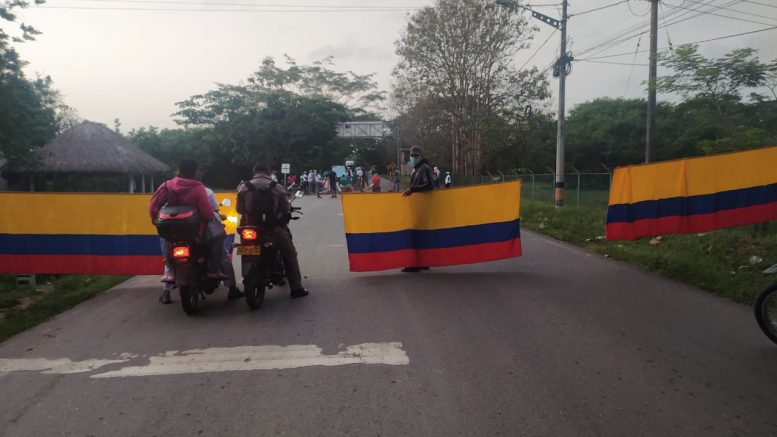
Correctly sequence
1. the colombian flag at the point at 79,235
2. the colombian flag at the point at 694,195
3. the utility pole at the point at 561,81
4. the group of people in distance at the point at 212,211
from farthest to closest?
the utility pole at the point at 561,81 < the colombian flag at the point at 694,195 < the colombian flag at the point at 79,235 < the group of people in distance at the point at 212,211

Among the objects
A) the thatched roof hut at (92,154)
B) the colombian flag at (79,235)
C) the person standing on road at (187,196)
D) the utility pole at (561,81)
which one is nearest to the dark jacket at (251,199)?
the person standing on road at (187,196)

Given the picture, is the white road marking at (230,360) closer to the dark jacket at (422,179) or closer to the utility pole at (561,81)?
the dark jacket at (422,179)

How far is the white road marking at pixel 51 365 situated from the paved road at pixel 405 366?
2 cm

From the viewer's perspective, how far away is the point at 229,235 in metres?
7.92

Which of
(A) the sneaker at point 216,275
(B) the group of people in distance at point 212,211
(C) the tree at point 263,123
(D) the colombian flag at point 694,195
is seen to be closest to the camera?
(B) the group of people in distance at point 212,211

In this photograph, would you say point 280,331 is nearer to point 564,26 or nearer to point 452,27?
point 564,26

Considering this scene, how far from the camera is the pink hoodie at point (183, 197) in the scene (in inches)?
249

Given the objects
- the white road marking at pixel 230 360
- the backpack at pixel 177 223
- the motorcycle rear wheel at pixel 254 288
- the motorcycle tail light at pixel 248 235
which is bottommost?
the white road marking at pixel 230 360

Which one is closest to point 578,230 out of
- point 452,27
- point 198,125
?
point 452,27

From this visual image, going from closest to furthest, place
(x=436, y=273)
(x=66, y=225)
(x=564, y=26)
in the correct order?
(x=66, y=225)
(x=436, y=273)
(x=564, y=26)

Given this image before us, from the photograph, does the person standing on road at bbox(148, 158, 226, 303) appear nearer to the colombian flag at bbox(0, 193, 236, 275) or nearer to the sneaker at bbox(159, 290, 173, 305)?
the sneaker at bbox(159, 290, 173, 305)

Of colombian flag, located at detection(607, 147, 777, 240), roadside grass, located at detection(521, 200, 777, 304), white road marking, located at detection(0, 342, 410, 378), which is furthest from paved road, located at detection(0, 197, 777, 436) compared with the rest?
colombian flag, located at detection(607, 147, 777, 240)

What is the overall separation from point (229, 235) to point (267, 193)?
1562mm

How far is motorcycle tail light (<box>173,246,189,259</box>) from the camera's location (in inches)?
236
